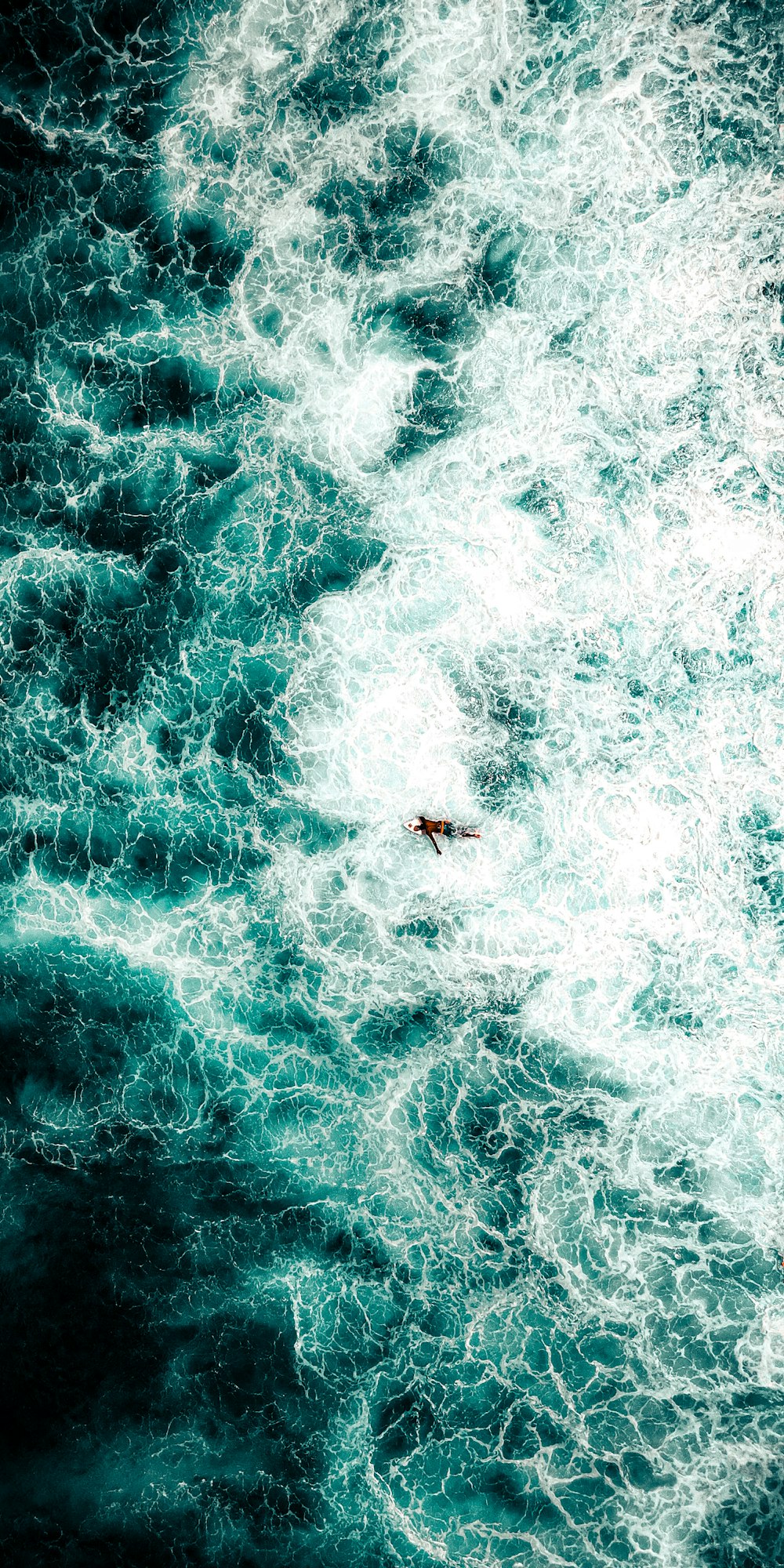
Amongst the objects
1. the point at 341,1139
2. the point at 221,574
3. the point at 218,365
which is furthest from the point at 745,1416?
the point at 218,365

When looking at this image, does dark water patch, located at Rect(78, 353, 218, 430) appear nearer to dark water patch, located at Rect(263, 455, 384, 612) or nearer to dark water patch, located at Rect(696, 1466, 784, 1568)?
dark water patch, located at Rect(263, 455, 384, 612)

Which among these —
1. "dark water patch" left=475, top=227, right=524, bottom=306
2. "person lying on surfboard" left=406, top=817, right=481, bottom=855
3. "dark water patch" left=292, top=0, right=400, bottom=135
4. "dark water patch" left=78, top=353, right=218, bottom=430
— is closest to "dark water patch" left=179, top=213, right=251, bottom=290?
"dark water patch" left=78, top=353, right=218, bottom=430

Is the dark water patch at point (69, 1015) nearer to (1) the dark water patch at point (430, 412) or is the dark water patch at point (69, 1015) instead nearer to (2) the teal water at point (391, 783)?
(2) the teal water at point (391, 783)

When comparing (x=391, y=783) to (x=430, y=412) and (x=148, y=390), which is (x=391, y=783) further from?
(x=148, y=390)

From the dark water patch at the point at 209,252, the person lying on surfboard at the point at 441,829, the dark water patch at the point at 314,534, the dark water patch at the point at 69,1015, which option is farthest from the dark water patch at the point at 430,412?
the dark water patch at the point at 69,1015

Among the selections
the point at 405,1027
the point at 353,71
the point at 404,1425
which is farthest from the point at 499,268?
the point at 404,1425

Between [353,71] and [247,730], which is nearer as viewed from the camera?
[353,71]
